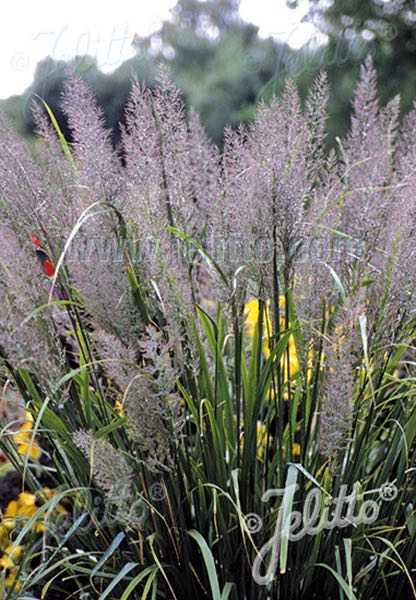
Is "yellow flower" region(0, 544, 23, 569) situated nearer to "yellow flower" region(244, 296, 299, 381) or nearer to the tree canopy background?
"yellow flower" region(244, 296, 299, 381)

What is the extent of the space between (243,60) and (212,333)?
5.17 metres

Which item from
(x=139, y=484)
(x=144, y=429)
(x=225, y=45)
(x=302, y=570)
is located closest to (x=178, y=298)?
(x=144, y=429)

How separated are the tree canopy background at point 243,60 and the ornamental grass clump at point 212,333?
3833mm

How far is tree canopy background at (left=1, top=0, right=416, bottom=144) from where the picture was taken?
5.29m

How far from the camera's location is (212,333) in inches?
55.8

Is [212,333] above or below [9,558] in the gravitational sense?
above

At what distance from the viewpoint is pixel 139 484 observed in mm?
1484

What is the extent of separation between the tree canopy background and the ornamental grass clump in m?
3.83

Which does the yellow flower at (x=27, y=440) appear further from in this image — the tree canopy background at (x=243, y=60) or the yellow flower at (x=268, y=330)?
the tree canopy background at (x=243, y=60)

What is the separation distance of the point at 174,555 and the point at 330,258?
0.76m

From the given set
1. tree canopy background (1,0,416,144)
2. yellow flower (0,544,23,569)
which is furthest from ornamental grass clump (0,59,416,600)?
tree canopy background (1,0,416,144)

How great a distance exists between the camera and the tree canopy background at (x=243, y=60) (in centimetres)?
529

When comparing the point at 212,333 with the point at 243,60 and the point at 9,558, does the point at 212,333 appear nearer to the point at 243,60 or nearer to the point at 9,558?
the point at 9,558

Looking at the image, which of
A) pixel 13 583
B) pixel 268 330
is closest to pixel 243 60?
pixel 268 330
